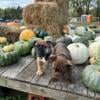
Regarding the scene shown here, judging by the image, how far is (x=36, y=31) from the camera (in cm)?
238

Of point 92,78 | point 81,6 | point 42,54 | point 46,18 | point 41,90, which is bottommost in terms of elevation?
point 41,90

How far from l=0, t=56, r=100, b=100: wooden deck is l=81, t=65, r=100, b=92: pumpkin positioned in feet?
0.11

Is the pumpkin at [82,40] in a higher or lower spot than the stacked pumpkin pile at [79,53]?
higher

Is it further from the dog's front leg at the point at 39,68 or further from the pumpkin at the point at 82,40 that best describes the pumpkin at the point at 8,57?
the pumpkin at the point at 82,40

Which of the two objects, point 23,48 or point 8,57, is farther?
point 23,48

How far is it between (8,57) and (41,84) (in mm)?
446

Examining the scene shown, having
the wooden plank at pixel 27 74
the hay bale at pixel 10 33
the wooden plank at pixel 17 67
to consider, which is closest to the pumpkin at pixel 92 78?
the wooden plank at pixel 27 74

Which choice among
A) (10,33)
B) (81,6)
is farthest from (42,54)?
(81,6)

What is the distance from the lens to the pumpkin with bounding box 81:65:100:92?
4.03 feet

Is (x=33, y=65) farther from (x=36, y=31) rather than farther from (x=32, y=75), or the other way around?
(x=36, y=31)

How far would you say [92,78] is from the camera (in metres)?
1.25

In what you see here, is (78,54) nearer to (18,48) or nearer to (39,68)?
(39,68)

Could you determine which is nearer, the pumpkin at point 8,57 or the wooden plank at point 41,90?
the wooden plank at point 41,90

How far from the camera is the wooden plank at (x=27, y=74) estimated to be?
1460mm
